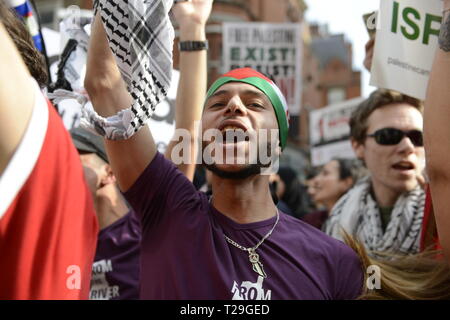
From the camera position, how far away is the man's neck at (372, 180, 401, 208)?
337cm

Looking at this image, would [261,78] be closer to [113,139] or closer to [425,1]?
[113,139]

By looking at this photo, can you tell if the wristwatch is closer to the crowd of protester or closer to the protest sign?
the crowd of protester

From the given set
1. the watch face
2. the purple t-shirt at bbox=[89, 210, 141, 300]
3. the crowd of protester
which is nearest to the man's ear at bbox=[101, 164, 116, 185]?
the crowd of protester

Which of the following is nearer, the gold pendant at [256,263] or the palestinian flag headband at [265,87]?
the gold pendant at [256,263]

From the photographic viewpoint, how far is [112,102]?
1.91 metres

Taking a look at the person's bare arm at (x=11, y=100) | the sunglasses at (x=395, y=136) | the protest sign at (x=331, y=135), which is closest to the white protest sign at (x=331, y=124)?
the protest sign at (x=331, y=135)

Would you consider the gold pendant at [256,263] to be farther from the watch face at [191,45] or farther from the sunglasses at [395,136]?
the sunglasses at [395,136]

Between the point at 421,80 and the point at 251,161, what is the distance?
44.3 inches

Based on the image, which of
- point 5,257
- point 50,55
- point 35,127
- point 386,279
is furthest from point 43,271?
point 50,55

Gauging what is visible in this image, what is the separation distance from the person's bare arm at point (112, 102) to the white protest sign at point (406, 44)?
4.20 feet

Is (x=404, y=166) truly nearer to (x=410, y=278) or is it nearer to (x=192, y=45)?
(x=410, y=278)

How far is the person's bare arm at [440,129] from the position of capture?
1427mm

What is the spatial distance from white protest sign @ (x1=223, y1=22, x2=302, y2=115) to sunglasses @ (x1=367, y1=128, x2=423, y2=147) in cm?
453

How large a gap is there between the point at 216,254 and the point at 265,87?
678mm
